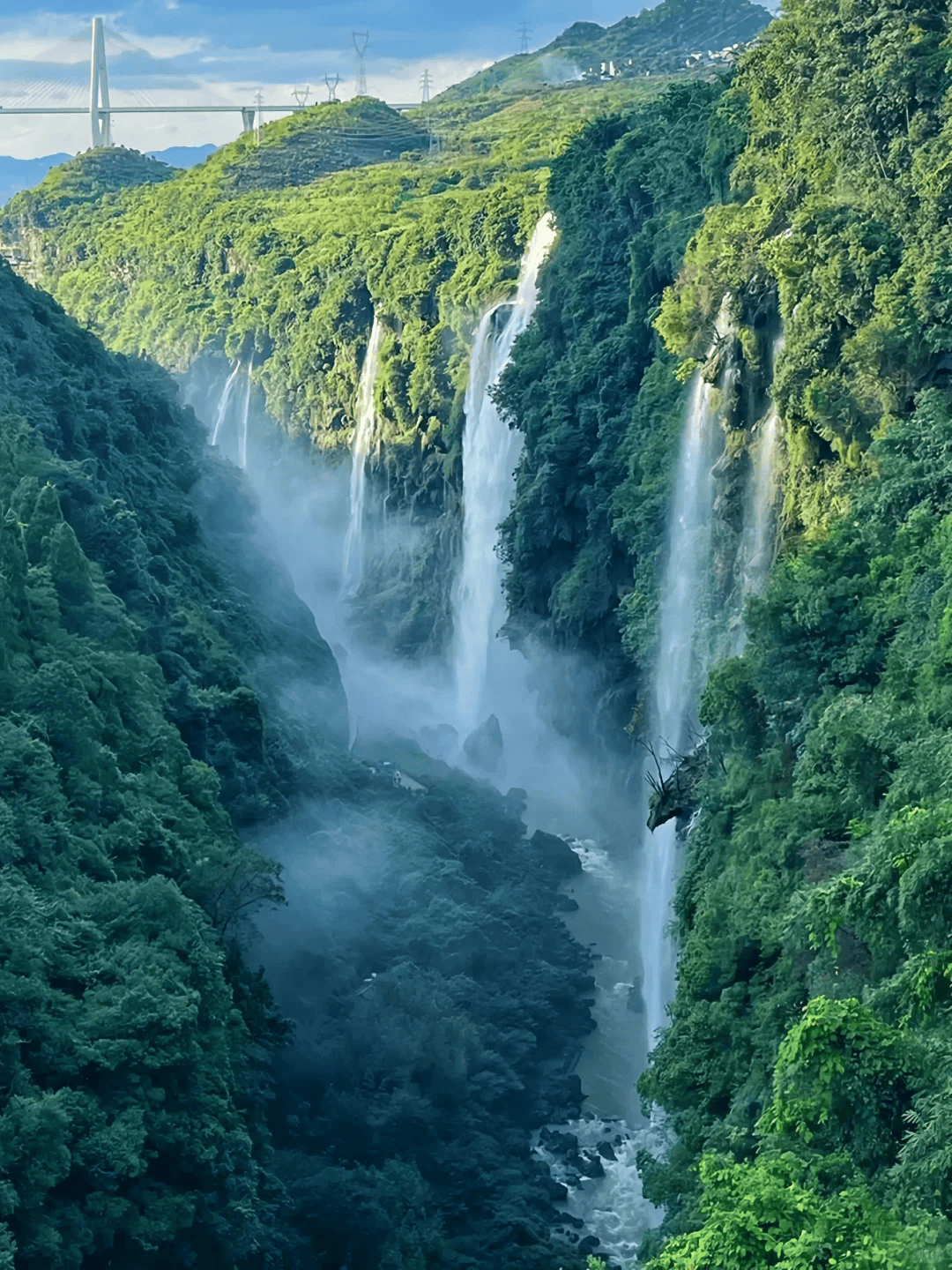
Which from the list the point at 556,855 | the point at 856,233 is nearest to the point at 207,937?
the point at 856,233

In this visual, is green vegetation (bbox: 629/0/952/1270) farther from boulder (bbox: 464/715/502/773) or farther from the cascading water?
boulder (bbox: 464/715/502/773)

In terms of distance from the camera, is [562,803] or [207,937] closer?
[207,937]

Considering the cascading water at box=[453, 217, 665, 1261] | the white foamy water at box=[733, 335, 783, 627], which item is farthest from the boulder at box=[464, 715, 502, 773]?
the white foamy water at box=[733, 335, 783, 627]

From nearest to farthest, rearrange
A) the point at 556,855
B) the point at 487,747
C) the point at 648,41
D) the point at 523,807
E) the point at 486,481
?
the point at 556,855 < the point at 523,807 < the point at 487,747 < the point at 486,481 < the point at 648,41

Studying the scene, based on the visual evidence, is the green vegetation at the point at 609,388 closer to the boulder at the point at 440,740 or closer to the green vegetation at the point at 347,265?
the boulder at the point at 440,740

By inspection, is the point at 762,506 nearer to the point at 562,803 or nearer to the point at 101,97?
the point at 562,803

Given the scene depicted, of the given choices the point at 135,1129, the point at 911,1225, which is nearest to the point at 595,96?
the point at 135,1129

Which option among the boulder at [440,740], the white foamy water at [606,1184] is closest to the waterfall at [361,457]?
the boulder at [440,740]
